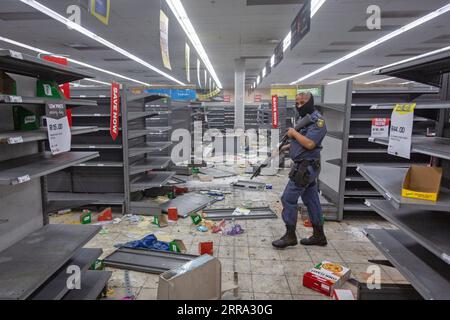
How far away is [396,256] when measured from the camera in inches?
81.5

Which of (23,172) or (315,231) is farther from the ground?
(23,172)

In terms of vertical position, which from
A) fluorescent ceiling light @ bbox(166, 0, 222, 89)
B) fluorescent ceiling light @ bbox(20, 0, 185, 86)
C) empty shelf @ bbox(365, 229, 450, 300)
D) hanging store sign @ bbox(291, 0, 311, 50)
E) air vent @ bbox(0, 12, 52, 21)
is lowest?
empty shelf @ bbox(365, 229, 450, 300)

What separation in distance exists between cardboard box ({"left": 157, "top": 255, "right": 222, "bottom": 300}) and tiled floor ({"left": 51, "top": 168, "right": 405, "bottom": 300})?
54cm

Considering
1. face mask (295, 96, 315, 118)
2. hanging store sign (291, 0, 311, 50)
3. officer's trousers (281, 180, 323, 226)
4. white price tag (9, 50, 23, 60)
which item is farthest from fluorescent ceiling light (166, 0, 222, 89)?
white price tag (9, 50, 23, 60)

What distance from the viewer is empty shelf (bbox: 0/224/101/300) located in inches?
67.9

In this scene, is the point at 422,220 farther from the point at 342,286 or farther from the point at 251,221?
the point at 251,221

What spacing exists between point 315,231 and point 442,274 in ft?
6.34

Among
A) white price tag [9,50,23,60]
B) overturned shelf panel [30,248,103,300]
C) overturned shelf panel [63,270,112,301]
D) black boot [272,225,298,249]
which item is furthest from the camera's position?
black boot [272,225,298,249]

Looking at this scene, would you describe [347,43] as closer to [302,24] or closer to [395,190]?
[302,24]

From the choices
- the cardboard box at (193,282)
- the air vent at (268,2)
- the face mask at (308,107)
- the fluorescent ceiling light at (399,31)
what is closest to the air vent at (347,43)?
the fluorescent ceiling light at (399,31)

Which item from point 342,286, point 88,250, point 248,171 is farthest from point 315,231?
point 248,171

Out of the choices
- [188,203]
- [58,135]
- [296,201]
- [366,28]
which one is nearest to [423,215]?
[296,201]

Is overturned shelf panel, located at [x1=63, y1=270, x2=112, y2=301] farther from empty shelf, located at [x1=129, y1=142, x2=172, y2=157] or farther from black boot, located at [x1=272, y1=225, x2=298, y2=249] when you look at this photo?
empty shelf, located at [x1=129, y1=142, x2=172, y2=157]

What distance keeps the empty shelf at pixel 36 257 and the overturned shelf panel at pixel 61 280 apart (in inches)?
5.1
